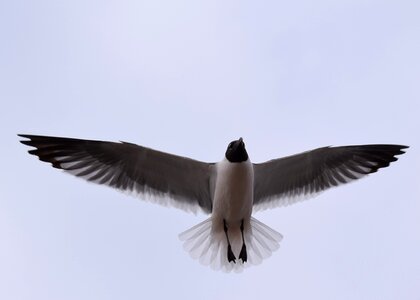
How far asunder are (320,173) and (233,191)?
113 centimetres

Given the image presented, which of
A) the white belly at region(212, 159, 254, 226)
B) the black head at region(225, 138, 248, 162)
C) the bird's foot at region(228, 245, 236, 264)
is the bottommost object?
the bird's foot at region(228, 245, 236, 264)

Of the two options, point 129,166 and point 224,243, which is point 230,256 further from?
point 129,166

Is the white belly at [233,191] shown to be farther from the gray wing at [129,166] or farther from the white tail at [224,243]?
the gray wing at [129,166]

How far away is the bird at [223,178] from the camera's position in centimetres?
948

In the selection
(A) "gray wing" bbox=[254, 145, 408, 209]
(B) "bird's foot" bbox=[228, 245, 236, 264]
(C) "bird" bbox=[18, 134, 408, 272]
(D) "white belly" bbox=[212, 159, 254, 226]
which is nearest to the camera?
(D) "white belly" bbox=[212, 159, 254, 226]

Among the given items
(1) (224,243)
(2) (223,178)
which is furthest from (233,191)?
(1) (224,243)

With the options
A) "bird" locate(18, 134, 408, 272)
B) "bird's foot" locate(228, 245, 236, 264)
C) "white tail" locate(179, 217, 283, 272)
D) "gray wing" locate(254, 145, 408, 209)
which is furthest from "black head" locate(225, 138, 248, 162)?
"bird's foot" locate(228, 245, 236, 264)

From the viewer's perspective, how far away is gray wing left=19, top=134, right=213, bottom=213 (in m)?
9.50

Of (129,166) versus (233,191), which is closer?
(233,191)

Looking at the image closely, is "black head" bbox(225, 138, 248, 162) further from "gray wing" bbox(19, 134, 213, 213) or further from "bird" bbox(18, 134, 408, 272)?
"gray wing" bbox(19, 134, 213, 213)

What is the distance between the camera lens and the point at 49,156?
31.1ft

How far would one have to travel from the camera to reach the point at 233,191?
9.35m

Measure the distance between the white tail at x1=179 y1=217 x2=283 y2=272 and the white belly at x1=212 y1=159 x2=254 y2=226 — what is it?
0.65 ft

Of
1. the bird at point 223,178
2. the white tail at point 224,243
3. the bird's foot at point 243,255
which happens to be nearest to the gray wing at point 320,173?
the bird at point 223,178
